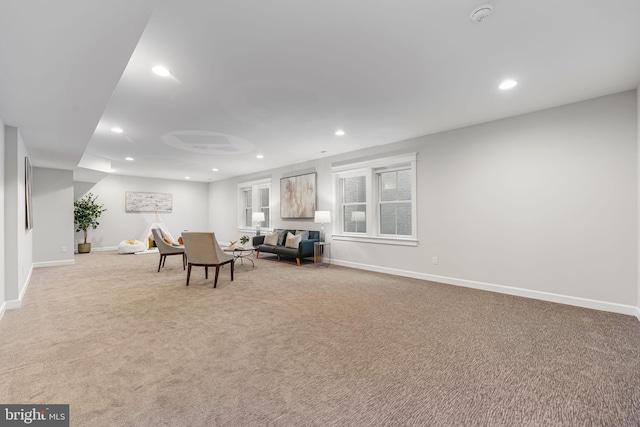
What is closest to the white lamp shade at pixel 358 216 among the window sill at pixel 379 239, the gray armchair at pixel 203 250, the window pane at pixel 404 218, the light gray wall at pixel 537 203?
the window sill at pixel 379 239

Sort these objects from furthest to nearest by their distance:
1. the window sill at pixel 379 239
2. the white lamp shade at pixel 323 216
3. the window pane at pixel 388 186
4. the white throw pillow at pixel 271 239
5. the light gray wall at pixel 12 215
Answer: the white throw pillow at pixel 271 239 → the white lamp shade at pixel 323 216 → the window pane at pixel 388 186 → the window sill at pixel 379 239 → the light gray wall at pixel 12 215

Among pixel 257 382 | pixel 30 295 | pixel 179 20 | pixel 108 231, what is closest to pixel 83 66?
pixel 179 20

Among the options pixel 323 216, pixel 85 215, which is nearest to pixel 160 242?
pixel 323 216

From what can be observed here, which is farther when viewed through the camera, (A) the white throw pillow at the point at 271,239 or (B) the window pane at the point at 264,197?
(B) the window pane at the point at 264,197

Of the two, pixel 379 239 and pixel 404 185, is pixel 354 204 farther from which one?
pixel 404 185

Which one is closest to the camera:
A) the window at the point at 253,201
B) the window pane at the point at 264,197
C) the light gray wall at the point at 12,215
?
Result: the light gray wall at the point at 12,215

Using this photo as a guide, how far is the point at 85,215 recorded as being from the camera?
809 cm

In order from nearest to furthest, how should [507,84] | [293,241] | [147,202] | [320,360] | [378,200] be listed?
1. [320,360]
2. [507,84]
3. [378,200]
4. [293,241]
5. [147,202]

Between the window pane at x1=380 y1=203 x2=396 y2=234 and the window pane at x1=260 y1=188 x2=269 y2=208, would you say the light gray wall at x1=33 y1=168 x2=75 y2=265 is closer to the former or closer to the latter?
the window pane at x1=260 y1=188 x2=269 y2=208

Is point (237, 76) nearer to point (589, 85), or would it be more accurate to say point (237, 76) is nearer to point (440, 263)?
point (589, 85)

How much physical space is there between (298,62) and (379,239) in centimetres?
369

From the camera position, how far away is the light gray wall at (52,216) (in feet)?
19.6

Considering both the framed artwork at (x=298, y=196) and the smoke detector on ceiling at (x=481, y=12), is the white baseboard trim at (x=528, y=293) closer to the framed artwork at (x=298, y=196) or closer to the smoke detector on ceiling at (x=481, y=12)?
the framed artwork at (x=298, y=196)

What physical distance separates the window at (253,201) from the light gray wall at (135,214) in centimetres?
234
